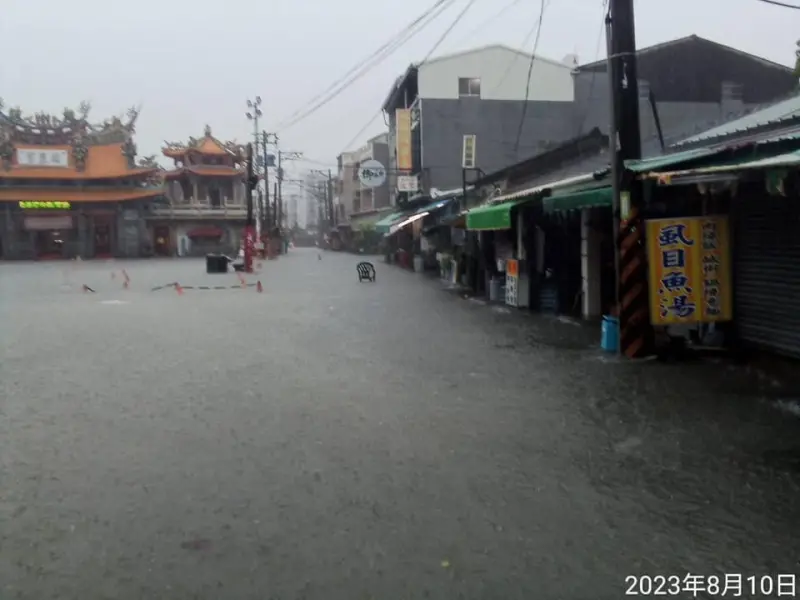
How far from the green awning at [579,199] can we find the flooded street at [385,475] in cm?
224

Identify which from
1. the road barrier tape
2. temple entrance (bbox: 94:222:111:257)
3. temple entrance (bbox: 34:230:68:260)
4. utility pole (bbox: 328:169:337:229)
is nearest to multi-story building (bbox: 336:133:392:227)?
utility pole (bbox: 328:169:337:229)

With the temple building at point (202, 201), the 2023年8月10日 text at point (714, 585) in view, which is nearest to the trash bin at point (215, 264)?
the temple building at point (202, 201)

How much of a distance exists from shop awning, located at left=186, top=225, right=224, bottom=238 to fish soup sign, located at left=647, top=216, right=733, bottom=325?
190 ft

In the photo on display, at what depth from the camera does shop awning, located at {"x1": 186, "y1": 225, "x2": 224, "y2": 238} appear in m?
63.6

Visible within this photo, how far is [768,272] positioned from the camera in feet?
31.9

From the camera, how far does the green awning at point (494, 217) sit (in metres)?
15.4

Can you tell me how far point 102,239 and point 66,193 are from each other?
14.9 feet

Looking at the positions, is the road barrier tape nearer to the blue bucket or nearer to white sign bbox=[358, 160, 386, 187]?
white sign bbox=[358, 160, 386, 187]

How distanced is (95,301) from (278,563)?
19808 mm

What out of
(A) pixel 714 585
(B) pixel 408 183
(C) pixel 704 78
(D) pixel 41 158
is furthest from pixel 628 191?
(D) pixel 41 158

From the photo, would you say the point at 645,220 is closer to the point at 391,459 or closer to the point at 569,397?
the point at 569,397

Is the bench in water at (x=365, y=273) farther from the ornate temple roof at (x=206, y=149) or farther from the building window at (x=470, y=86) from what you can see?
the ornate temple roof at (x=206, y=149)

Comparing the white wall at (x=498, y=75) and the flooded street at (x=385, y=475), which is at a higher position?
the white wall at (x=498, y=75)

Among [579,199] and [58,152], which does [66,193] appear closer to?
[58,152]
